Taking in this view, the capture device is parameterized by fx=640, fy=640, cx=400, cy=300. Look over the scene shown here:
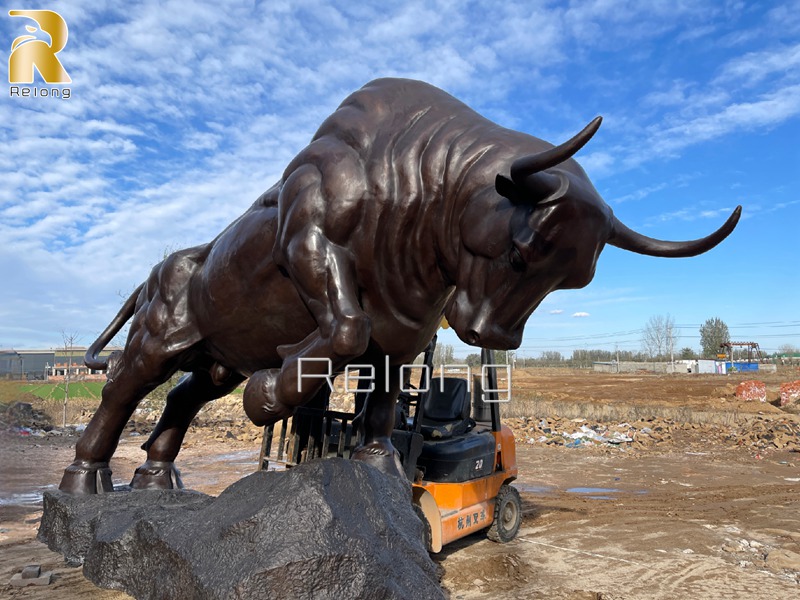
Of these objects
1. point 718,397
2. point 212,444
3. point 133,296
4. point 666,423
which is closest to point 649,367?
point 718,397

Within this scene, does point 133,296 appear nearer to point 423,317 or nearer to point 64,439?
point 423,317

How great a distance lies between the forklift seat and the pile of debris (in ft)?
27.4

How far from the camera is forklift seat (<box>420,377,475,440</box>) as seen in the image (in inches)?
273

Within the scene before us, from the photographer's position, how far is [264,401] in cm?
213

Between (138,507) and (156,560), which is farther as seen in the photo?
(138,507)

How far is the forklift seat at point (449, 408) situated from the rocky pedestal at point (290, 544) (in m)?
4.54

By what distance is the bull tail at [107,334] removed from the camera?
317cm

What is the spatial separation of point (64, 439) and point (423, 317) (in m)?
15.6

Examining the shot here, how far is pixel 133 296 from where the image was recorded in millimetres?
3221

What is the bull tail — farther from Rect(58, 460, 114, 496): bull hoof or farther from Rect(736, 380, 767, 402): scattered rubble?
Rect(736, 380, 767, 402): scattered rubble

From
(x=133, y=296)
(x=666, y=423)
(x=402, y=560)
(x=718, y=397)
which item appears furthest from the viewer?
(x=718, y=397)

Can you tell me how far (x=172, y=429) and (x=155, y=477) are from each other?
245 millimetres

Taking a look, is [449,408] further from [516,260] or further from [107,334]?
[516,260]

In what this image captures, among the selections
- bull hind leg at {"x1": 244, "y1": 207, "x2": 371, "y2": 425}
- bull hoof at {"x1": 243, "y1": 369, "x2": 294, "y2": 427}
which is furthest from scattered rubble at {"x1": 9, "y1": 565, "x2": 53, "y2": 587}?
bull hind leg at {"x1": 244, "y1": 207, "x2": 371, "y2": 425}
